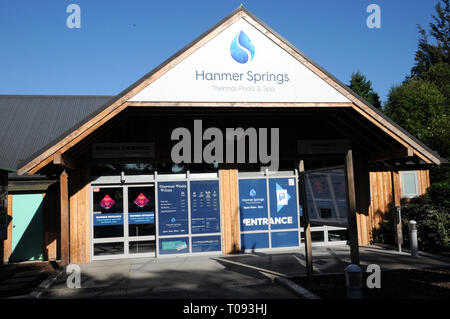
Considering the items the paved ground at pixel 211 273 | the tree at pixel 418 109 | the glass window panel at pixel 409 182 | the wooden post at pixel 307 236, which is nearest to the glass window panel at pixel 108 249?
the paved ground at pixel 211 273

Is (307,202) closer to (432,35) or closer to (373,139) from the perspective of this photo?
(373,139)

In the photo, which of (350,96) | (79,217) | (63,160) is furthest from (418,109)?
(63,160)

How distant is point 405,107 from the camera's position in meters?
29.5

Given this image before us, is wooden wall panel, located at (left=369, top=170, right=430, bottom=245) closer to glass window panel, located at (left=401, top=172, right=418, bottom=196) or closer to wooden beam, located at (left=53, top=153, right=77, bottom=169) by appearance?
glass window panel, located at (left=401, top=172, right=418, bottom=196)

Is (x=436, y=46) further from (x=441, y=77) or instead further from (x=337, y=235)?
(x=337, y=235)

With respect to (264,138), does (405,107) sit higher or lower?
higher

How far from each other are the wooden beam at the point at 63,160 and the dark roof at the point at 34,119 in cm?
357

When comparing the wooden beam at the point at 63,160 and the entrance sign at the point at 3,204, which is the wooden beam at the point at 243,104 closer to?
the wooden beam at the point at 63,160

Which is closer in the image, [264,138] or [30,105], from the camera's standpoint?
[264,138]

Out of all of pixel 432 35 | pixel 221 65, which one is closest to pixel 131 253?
pixel 221 65

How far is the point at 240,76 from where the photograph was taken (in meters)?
9.53

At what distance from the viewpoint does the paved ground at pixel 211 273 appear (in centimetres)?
721

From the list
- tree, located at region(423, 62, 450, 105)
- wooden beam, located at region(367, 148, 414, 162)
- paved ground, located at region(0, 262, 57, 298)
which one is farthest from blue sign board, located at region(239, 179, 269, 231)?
tree, located at region(423, 62, 450, 105)
